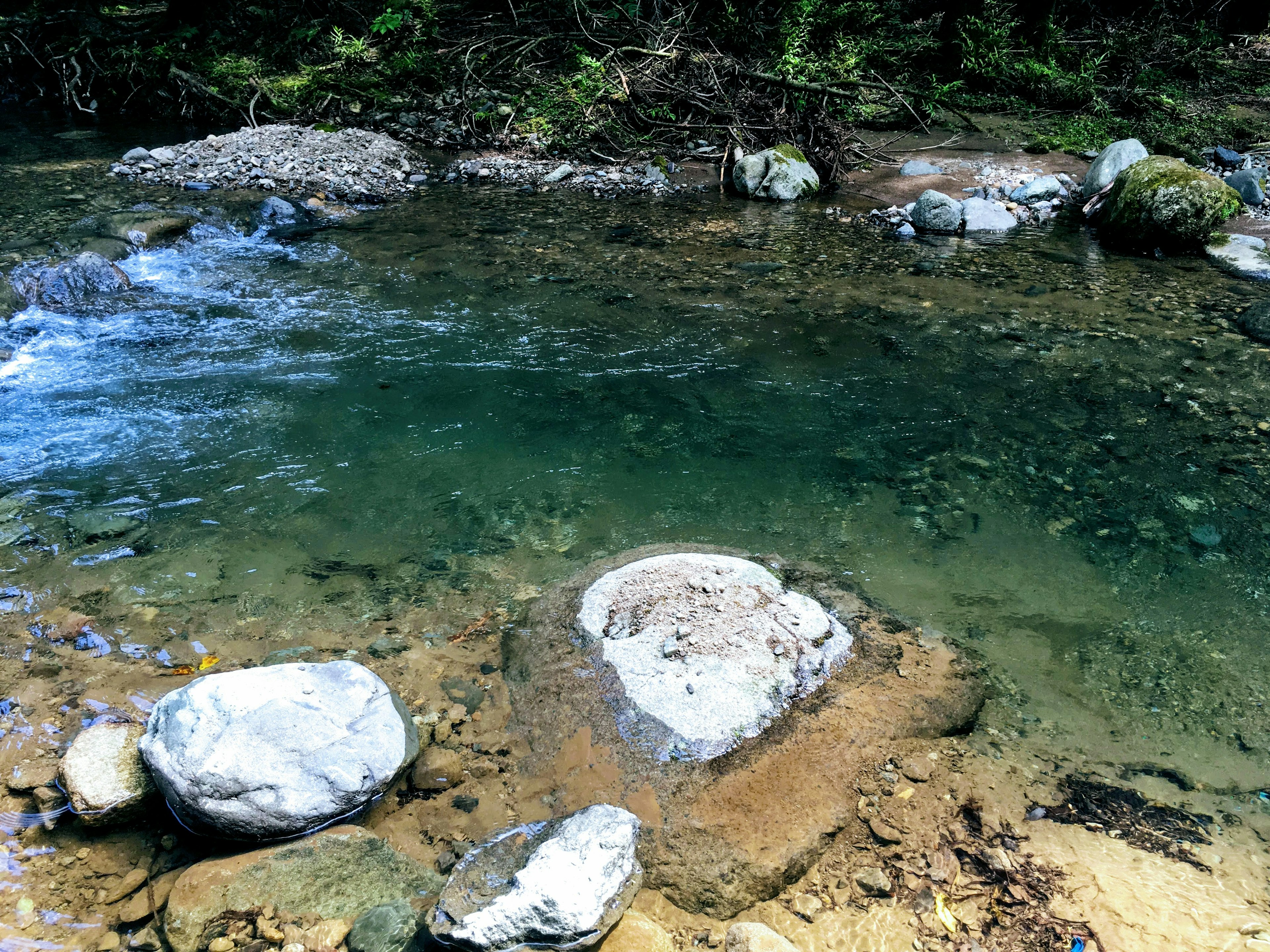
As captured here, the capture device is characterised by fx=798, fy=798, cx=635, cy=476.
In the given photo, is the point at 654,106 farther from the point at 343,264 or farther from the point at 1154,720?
the point at 1154,720

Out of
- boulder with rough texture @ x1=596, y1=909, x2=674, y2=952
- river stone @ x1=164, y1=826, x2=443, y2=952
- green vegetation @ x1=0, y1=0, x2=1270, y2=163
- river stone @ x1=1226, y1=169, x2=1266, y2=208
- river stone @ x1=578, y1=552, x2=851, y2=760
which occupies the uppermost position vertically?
green vegetation @ x1=0, y1=0, x2=1270, y2=163

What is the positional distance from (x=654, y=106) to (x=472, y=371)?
7.40m

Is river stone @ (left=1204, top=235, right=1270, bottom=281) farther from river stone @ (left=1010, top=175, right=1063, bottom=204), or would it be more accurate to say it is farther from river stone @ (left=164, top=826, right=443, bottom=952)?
river stone @ (left=164, top=826, right=443, bottom=952)

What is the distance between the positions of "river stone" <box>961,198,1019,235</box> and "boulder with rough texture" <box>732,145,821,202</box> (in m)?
1.95

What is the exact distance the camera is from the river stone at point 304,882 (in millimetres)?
2336

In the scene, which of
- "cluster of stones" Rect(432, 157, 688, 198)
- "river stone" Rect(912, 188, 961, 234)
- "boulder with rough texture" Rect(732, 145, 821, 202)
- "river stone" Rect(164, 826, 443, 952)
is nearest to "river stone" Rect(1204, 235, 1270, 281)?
"river stone" Rect(912, 188, 961, 234)

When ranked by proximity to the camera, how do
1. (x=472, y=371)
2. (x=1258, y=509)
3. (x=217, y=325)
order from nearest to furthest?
(x=1258, y=509) < (x=472, y=371) < (x=217, y=325)

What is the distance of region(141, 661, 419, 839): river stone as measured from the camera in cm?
252

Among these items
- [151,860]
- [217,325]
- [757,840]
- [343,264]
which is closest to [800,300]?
[343,264]

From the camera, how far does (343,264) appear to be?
7.56 meters

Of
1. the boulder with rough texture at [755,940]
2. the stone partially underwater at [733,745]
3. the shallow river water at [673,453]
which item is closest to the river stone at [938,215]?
the shallow river water at [673,453]

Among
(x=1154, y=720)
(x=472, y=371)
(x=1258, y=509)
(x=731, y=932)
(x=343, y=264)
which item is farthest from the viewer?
(x=343, y=264)

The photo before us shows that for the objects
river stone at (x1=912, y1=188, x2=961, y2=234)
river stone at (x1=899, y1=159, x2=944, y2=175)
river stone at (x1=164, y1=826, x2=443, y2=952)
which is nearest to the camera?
river stone at (x1=164, y1=826, x2=443, y2=952)

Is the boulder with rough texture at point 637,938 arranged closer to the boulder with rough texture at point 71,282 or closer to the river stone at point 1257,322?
the river stone at point 1257,322
